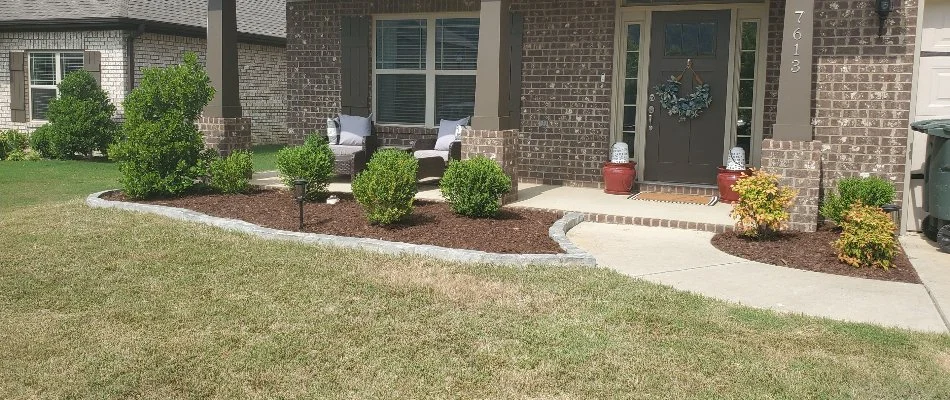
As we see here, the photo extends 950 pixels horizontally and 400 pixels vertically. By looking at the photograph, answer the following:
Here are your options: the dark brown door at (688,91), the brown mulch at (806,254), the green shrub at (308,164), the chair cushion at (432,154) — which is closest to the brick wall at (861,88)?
the brown mulch at (806,254)

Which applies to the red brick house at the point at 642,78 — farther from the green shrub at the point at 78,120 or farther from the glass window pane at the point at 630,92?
the green shrub at the point at 78,120

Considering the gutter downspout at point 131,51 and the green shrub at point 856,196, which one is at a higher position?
the gutter downspout at point 131,51

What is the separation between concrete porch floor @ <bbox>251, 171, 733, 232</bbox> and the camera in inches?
344

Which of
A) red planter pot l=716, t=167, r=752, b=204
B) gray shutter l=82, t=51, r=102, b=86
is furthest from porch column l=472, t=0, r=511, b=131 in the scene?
gray shutter l=82, t=51, r=102, b=86

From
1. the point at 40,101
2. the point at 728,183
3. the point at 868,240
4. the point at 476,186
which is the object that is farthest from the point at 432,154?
the point at 40,101

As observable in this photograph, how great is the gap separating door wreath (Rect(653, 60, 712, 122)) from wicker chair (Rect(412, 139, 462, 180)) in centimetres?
273

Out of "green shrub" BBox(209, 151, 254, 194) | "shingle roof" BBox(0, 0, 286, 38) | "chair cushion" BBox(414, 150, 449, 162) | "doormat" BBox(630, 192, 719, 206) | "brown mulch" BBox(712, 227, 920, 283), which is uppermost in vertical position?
"shingle roof" BBox(0, 0, 286, 38)

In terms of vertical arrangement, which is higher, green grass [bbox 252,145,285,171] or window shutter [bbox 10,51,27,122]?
window shutter [bbox 10,51,27,122]

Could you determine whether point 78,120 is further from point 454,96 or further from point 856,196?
point 856,196

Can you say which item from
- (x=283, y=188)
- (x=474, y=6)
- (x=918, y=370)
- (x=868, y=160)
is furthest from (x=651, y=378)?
(x=474, y=6)

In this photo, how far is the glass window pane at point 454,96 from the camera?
1244cm

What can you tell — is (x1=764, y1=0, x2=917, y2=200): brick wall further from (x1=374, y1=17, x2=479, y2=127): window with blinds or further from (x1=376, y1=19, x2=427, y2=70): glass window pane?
(x1=376, y1=19, x2=427, y2=70): glass window pane

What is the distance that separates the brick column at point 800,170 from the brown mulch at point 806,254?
19 cm

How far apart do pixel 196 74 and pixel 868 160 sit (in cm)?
752
